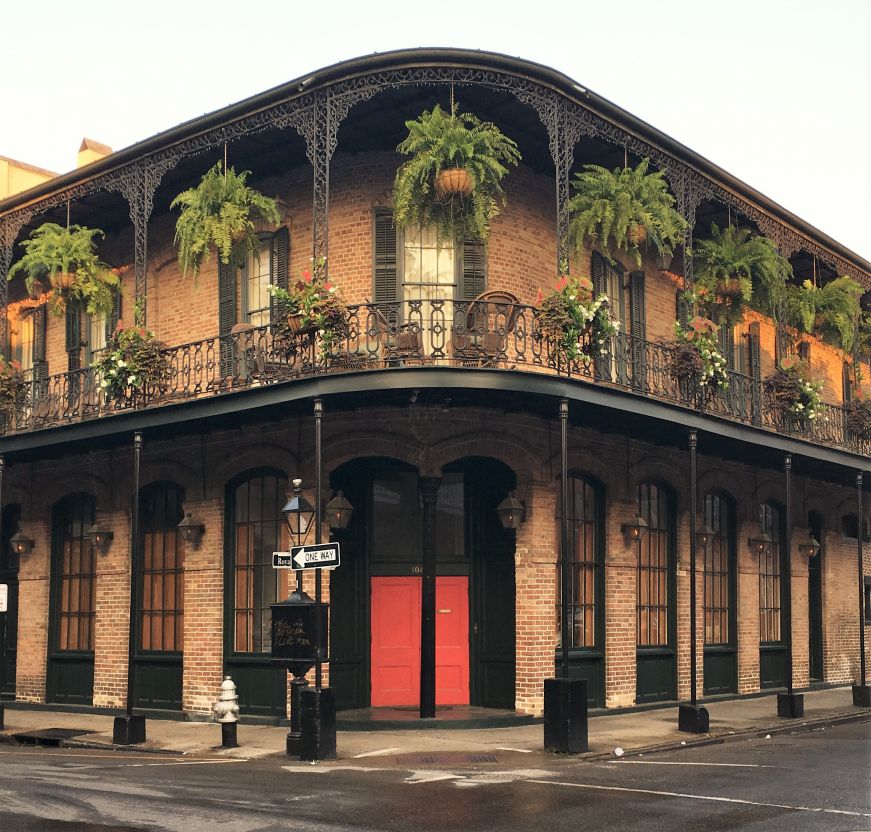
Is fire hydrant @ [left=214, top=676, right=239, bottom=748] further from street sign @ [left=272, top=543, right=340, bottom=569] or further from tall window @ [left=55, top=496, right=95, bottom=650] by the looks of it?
tall window @ [left=55, top=496, right=95, bottom=650]

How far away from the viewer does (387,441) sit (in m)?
16.1

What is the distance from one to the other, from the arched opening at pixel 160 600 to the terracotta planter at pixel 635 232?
7695 millimetres

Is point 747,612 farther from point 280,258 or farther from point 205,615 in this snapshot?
point 280,258

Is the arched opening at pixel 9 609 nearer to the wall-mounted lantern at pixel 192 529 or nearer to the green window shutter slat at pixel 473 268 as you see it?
the wall-mounted lantern at pixel 192 529

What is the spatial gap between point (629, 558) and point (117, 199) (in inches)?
382

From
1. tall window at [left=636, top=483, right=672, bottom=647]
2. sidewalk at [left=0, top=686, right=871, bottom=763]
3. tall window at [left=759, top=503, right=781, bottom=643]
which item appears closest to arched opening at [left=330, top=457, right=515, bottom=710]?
sidewalk at [left=0, top=686, right=871, bottom=763]

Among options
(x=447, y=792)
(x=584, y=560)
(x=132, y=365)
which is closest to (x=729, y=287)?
(x=584, y=560)

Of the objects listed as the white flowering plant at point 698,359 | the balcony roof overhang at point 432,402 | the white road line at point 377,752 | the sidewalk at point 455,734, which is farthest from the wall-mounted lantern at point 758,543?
the white road line at point 377,752

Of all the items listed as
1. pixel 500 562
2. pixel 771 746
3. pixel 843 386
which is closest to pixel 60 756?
pixel 500 562

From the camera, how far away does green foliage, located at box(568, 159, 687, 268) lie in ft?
51.5

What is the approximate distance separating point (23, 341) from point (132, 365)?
666cm

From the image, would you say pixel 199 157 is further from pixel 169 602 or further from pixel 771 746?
pixel 771 746

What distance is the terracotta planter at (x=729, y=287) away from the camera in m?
18.4

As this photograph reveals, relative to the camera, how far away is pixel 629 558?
1802cm
